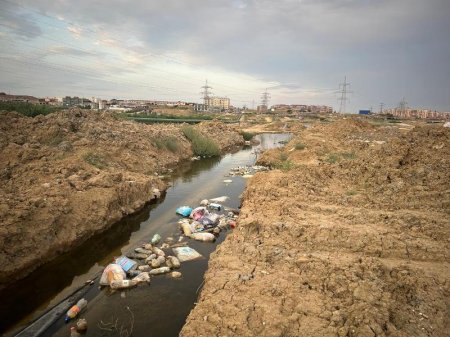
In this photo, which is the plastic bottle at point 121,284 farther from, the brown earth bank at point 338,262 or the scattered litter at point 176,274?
the brown earth bank at point 338,262

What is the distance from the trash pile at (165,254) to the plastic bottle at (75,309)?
25.3 inches

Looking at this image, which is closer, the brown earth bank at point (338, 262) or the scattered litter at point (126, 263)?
the brown earth bank at point (338, 262)

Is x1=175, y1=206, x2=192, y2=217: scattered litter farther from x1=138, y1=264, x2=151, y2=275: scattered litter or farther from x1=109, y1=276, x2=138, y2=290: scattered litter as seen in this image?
x1=109, y1=276, x2=138, y2=290: scattered litter

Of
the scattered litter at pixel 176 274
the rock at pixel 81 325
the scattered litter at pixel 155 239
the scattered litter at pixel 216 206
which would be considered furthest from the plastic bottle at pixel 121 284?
the scattered litter at pixel 216 206

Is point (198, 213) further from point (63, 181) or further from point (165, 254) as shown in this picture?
point (63, 181)

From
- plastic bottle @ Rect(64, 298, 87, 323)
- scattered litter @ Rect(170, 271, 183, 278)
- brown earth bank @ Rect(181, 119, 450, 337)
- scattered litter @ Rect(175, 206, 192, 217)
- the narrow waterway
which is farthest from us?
scattered litter @ Rect(175, 206, 192, 217)

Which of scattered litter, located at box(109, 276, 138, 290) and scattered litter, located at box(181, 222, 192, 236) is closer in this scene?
scattered litter, located at box(109, 276, 138, 290)

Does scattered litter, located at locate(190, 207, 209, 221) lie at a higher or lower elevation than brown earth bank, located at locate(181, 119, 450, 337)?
lower

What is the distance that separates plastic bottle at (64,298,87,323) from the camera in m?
5.57

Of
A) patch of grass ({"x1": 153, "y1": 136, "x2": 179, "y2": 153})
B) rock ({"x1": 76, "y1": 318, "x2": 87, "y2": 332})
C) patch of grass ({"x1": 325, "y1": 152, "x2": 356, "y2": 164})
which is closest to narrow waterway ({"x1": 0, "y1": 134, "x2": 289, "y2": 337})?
rock ({"x1": 76, "y1": 318, "x2": 87, "y2": 332})

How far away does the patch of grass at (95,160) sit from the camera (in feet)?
41.6

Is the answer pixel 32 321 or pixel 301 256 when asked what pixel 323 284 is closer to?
pixel 301 256

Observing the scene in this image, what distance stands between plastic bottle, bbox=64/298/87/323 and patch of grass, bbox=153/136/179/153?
1456 cm

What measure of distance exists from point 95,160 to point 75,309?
8.38 m
